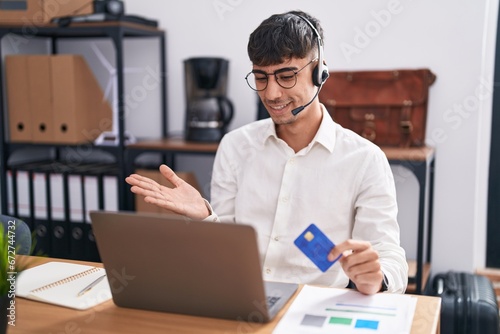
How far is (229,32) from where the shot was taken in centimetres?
275

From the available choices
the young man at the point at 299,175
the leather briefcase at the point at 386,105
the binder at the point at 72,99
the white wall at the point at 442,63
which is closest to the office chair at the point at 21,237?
the young man at the point at 299,175

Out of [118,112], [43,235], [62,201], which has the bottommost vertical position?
[43,235]

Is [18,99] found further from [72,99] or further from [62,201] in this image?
[62,201]

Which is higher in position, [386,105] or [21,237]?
[386,105]

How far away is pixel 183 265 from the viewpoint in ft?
3.11

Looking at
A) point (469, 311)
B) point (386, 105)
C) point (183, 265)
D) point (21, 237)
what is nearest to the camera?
point (183, 265)

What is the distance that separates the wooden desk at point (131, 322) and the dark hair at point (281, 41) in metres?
0.65

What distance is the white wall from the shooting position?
2.44 m

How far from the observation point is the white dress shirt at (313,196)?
1.44m

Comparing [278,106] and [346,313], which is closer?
[346,313]

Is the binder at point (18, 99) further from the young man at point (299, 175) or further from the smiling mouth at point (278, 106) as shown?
the smiling mouth at point (278, 106)

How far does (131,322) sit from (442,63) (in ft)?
6.33

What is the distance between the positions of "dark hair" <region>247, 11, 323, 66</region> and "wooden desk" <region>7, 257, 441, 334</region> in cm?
65

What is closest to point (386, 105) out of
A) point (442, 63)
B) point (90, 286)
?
point (442, 63)
